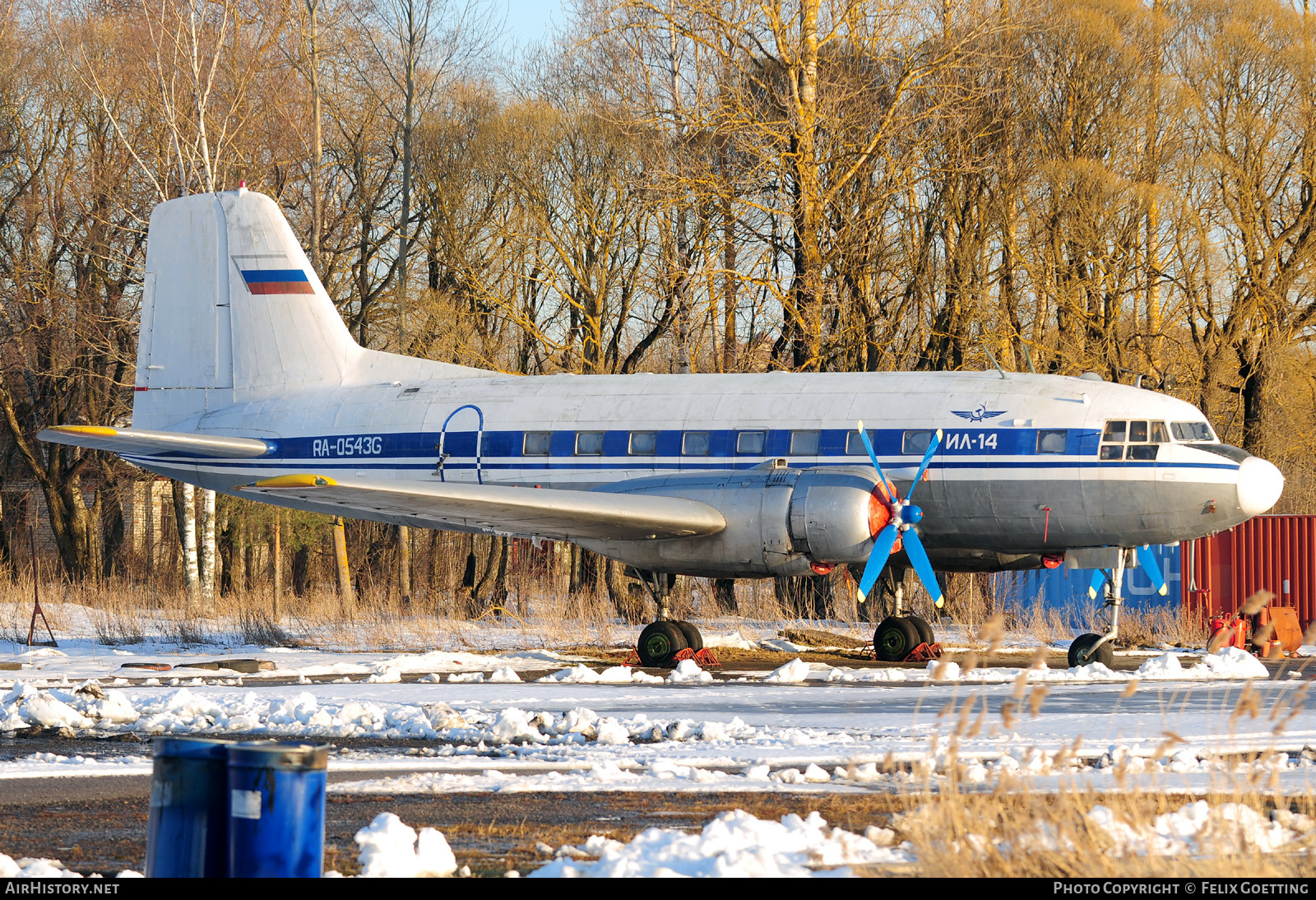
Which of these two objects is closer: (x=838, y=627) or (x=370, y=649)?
(x=370, y=649)

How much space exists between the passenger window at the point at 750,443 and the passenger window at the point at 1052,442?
3509 millimetres

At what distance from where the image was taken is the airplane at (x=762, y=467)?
56.7 ft

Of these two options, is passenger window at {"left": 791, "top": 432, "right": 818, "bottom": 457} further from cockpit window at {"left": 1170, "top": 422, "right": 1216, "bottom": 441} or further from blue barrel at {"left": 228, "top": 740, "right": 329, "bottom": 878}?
blue barrel at {"left": 228, "top": 740, "right": 329, "bottom": 878}

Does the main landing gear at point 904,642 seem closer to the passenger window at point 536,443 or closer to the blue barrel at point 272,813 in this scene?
the passenger window at point 536,443

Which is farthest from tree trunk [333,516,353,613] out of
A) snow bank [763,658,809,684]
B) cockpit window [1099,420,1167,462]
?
cockpit window [1099,420,1167,462]

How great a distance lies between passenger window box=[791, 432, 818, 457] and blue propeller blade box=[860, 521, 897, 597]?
1.57 m

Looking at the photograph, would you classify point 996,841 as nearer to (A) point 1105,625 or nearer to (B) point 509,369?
(A) point 1105,625

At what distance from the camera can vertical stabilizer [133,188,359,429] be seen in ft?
75.6

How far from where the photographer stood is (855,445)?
18.3m

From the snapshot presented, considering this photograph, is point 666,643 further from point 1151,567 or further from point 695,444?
point 1151,567

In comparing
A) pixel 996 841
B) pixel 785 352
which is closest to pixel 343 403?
pixel 785 352

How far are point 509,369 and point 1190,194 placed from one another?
16.8 meters

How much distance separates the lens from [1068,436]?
1769 cm

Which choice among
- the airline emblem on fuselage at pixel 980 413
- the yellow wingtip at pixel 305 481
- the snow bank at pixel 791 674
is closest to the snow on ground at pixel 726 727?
the snow bank at pixel 791 674
